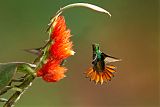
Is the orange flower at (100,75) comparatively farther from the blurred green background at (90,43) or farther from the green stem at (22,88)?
the blurred green background at (90,43)

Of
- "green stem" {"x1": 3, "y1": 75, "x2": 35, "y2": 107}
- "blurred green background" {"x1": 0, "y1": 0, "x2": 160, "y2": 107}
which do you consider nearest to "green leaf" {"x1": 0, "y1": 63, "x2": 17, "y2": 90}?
"green stem" {"x1": 3, "y1": 75, "x2": 35, "y2": 107}

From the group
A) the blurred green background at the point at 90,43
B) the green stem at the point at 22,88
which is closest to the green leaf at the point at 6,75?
the green stem at the point at 22,88

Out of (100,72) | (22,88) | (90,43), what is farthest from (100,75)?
(90,43)

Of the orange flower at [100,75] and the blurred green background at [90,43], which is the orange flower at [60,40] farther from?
the blurred green background at [90,43]

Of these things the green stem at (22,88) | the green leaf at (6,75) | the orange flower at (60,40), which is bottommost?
the green stem at (22,88)

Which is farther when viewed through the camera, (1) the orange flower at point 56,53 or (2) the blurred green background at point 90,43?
(2) the blurred green background at point 90,43

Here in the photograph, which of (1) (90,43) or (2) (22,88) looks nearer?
(2) (22,88)

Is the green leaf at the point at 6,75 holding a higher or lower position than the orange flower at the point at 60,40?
lower

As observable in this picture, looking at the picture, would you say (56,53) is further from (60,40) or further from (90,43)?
(90,43)
